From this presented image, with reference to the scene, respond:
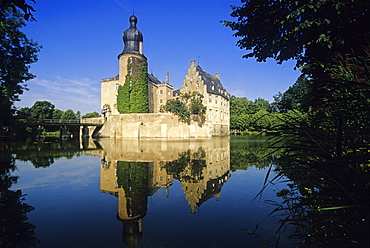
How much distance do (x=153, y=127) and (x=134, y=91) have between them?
8581mm

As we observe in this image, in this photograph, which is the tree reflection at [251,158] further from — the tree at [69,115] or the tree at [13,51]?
the tree at [69,115]

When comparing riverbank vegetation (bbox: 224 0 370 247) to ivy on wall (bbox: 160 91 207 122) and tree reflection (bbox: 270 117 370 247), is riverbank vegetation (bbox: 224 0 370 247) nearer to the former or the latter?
tree reflection (bbox: 270 117 370 247)

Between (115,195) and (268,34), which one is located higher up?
(268,34)

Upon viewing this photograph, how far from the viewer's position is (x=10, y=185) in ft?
20.6

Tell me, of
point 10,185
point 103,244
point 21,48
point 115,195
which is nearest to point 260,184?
point 115,195

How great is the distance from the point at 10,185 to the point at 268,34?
9.87 metres

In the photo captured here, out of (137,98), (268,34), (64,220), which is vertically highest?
(137,98)

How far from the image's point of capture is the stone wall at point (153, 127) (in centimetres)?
3384

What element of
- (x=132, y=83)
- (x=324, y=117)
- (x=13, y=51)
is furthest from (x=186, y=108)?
(x=324, y=117)

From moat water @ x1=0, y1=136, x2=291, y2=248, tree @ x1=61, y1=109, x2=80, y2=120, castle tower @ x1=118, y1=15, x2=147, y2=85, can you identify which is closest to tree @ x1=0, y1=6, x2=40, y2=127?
moat water @ x1=0, y1=136, x2=291, y2=248

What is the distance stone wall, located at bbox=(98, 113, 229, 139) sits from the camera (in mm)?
33844

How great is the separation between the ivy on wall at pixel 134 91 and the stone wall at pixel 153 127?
9.35ft

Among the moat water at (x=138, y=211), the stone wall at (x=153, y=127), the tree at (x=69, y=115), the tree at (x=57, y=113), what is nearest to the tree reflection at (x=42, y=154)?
the moat water at (x=138, y=211)

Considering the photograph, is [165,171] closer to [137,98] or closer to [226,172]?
[226,172]
